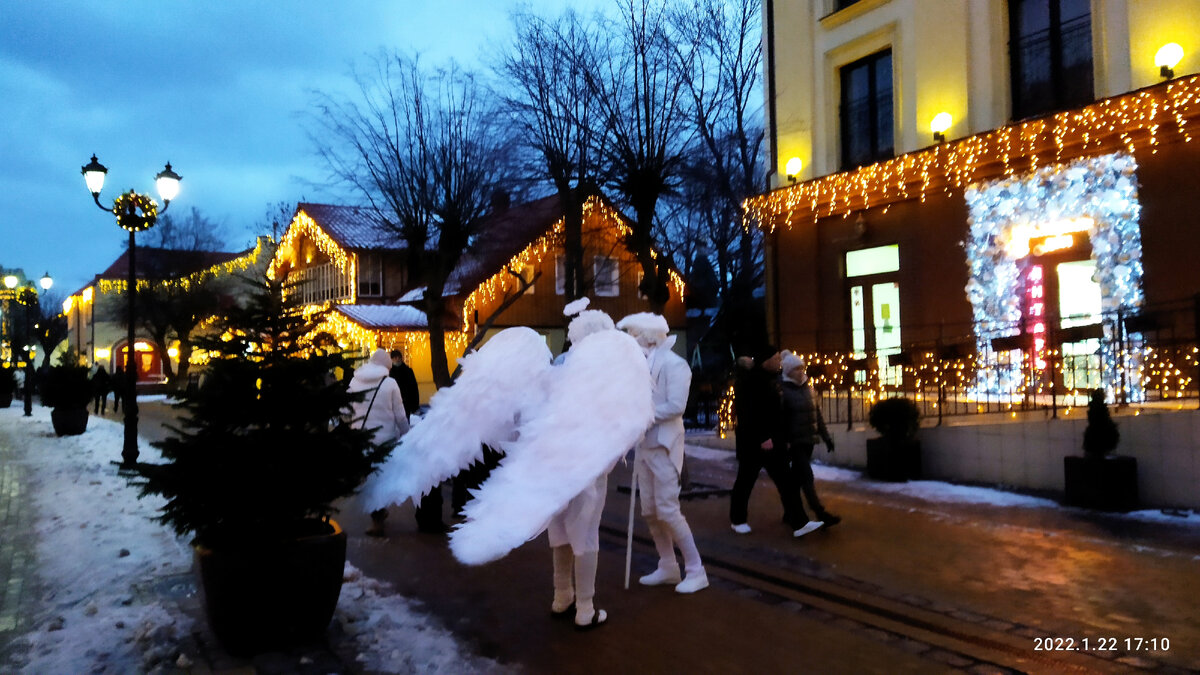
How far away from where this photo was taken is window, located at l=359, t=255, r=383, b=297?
36094mm

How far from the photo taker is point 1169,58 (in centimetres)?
1177

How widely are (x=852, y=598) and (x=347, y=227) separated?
110 ft

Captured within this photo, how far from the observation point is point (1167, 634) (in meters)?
5.35

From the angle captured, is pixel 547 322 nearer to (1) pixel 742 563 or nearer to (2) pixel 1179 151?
(2) pixel 1179 151

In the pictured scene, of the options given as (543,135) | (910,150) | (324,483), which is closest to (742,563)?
(324,483)

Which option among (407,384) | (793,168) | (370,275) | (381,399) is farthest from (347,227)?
(381,399)

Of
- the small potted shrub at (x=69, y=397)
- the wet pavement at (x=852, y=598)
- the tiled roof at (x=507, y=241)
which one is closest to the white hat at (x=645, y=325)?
the wet pavement at (x=852, y=598)

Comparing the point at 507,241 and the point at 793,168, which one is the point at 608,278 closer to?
the point at 507,241

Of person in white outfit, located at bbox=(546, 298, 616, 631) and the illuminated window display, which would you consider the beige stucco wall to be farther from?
person in white outfit, located at bbox=(546, 298, 616, 631)

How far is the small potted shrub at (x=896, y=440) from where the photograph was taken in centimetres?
1155

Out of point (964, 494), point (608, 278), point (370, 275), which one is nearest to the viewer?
point (964, 494)

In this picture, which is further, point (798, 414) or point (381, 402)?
point (381, 402)

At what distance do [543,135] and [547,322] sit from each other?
14795 millimetres

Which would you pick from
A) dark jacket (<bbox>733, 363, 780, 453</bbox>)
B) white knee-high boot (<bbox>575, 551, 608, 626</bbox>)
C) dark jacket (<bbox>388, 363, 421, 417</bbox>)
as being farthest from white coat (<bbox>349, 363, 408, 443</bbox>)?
white knee-high boot (<bbox>575, 551, 608, 626</bbox>)
